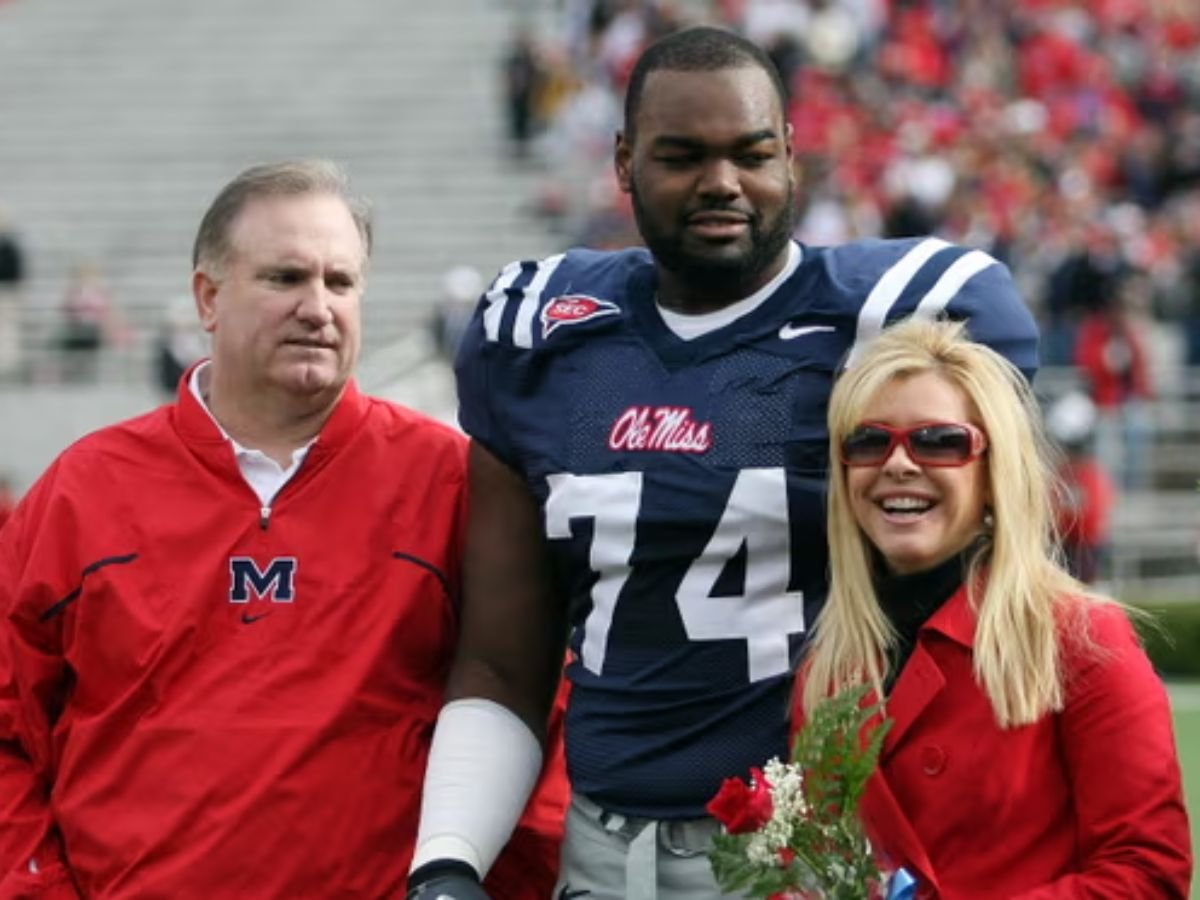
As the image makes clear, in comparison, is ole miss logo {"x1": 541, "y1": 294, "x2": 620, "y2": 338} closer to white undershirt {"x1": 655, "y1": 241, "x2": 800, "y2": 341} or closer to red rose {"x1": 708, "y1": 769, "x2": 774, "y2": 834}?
white undershirt {"x1": 655, "y1": 241, "x2": 800, "y2": 341}

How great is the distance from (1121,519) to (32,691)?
11778mm

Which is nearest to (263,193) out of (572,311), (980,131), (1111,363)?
(572,311)

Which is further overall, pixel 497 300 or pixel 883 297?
pixel 497 300

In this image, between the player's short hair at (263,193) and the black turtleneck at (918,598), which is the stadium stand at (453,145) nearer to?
the player's short hair at (263,193)

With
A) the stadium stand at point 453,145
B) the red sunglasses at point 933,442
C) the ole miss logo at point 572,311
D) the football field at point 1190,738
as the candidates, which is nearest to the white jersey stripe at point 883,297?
the red sunglasses at point 933,442

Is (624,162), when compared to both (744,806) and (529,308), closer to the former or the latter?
(529,308)

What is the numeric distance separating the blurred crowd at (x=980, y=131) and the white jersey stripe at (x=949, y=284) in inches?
460

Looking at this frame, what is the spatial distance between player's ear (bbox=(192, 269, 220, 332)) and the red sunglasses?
123 cm

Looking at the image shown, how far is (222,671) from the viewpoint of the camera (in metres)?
4.30

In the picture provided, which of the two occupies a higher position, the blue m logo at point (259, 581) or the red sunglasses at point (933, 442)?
the red sunglasses at point (933, 442)

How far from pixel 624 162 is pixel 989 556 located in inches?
37.4

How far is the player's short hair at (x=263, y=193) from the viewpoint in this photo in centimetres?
447

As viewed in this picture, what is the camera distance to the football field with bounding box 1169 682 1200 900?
9.80 m

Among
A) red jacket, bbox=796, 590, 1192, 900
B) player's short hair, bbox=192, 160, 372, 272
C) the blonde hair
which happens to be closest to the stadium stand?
player's short hair, bbox=192, 160, 372, 272
